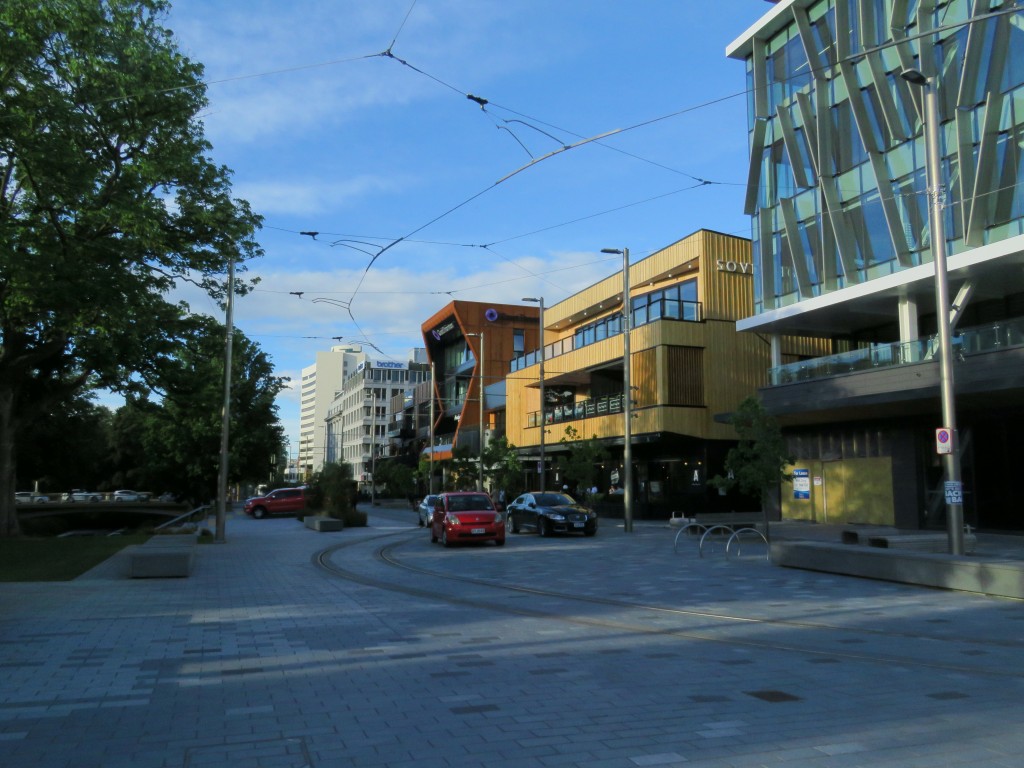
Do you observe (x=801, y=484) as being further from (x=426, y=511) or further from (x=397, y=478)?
(x=397, y=478)

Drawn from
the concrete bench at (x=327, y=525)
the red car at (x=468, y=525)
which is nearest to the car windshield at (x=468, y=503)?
the red car at (x=468, y=525)

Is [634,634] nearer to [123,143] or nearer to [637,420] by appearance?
[123,143]

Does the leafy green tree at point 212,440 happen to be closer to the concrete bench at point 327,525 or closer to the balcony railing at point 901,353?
the concrete bench at point 327,525

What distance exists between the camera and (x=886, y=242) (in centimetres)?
2812

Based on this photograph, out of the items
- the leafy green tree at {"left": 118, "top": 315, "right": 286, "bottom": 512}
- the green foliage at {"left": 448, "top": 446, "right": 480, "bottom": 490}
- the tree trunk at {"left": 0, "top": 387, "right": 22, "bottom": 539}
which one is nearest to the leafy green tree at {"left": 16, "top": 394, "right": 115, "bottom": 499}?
the leafy green tree at {"left": 118, "top": 315, "right": 286, "bottom": 512}

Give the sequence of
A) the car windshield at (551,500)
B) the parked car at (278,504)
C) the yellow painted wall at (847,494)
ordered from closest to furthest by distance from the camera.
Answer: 1. the yellow painted wall at (847,494)
2. the car windshield at (551,500)
3. the parked car at (278,504)

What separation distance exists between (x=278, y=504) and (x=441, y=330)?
26.0 metres

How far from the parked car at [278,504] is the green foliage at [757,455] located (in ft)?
119

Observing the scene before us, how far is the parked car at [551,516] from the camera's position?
29547 millimetres

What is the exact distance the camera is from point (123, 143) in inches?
940

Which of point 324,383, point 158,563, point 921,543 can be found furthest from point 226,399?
point 324,383

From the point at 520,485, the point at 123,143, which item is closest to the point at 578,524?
the point at 123,143

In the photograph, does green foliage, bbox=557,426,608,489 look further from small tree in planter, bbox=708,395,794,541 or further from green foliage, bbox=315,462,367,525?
small tree in planter, bbox=708,395,794,541

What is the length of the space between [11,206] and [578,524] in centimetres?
1915
